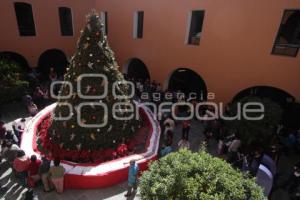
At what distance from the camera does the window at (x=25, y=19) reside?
48.5 feet

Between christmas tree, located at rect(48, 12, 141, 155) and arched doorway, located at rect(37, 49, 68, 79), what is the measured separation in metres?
9.18

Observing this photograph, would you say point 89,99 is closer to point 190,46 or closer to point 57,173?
point 57,173

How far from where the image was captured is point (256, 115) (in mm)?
8758

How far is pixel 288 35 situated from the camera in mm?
9781

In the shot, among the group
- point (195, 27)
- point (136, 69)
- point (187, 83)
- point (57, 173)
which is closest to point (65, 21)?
point (136, 69)

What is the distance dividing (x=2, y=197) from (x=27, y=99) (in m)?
5.15

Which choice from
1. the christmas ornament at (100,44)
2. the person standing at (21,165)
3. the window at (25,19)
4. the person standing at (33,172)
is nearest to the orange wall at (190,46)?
the window at (25,19)

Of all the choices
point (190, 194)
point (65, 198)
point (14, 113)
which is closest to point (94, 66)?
point (65, 198)

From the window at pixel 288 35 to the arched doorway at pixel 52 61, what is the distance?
541 inches

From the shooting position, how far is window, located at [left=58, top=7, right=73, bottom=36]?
1638 cm

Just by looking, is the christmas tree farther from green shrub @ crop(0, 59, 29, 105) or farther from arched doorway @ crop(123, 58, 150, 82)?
arched doorway @ crop(123, 58, 150, 82)

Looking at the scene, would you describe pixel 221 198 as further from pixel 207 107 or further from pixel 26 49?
pixel 26 49

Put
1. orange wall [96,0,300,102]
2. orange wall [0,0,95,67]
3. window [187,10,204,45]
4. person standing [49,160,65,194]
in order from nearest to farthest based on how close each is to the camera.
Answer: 1. person standing [49,160,65,194]
2. orange wall [96,0,300,102]
3. window [187,10,204,45]
4. orange wall [0,0,95,67]

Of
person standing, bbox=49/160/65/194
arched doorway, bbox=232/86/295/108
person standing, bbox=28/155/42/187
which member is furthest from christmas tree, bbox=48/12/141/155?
arched doorway, bbox=232/86/295/108
